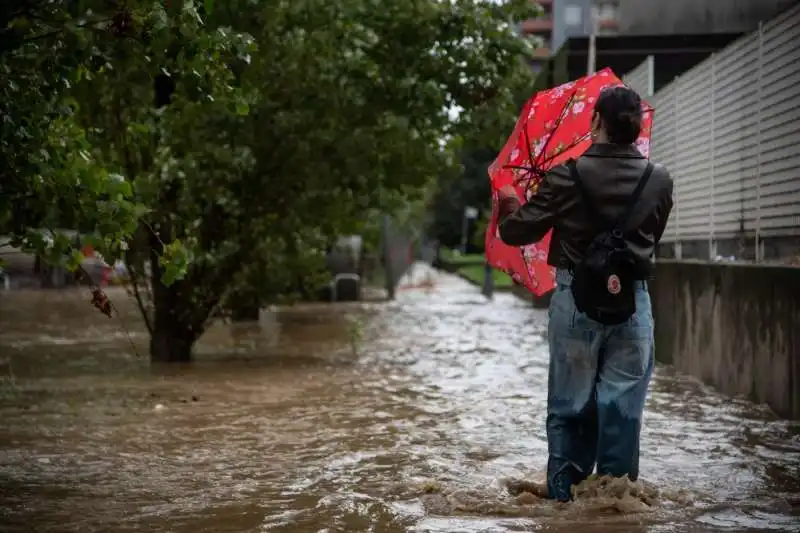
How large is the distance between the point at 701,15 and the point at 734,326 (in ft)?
40.9

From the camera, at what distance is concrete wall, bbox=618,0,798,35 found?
2073 centimetres

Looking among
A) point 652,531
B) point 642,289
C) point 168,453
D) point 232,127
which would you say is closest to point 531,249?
point 642,289

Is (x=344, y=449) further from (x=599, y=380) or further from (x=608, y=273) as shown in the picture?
(x=608, y=273)

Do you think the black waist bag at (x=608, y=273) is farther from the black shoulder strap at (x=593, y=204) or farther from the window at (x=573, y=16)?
the window at (x=573, y=16)

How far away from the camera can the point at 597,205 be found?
529 cm

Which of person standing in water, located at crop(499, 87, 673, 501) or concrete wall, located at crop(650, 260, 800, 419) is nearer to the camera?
person standing in water, located at crop(499, 87, 673, 501)

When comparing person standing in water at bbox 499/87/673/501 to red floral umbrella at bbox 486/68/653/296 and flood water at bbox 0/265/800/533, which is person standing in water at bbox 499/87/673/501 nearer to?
flood water at bbox 0/265/800/533

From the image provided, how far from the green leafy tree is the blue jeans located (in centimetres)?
490

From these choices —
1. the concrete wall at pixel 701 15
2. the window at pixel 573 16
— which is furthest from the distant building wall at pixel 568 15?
the concrete wall at pixel 701 15

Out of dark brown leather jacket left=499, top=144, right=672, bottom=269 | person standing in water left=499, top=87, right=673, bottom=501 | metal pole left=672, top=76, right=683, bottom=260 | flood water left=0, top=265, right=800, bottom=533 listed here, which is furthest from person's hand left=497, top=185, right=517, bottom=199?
metal pole left=672, top=76, right=683, bottom=260

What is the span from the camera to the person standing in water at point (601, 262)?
17.3ft

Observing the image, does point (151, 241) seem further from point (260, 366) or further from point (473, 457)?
point (473, 457)

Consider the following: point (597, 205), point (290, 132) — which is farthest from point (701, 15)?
point (597, 205)

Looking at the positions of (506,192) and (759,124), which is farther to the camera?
(759,124)
